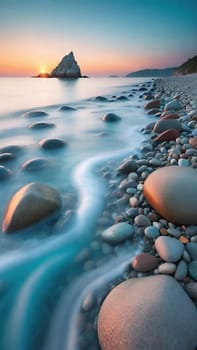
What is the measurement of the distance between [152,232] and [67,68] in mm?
80261

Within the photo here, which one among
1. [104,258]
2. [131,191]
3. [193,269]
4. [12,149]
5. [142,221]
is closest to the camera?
[193,269]

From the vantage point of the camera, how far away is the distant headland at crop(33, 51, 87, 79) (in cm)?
7200

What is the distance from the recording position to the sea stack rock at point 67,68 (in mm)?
72000

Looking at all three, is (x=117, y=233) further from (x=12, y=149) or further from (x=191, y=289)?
(x=12, y=149)

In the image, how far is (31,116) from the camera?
6.80m

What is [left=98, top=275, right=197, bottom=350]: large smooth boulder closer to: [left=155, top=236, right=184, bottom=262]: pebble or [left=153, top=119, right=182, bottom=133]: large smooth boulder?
[left=155, top=236, right=184, bottom=262]: pebble

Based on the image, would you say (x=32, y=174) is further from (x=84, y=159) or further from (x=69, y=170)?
(x=84, y=159)

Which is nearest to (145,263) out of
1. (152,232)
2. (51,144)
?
(152,232)

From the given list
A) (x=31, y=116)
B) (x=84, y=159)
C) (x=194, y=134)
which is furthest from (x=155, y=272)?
(x=31, y=116)

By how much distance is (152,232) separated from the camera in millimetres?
1620

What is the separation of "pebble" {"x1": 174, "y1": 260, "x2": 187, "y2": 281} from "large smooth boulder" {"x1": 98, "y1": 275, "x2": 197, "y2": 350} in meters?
0.08

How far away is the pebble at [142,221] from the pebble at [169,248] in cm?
22

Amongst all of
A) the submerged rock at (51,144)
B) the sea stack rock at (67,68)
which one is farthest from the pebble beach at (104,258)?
the sea stack rock at (67,68)

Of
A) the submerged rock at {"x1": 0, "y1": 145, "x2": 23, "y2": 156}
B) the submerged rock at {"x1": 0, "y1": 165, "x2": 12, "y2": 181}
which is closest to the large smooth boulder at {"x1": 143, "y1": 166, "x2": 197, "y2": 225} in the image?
the submerged rock at {"x1": 0, "y1": 165, "x2": 12, "y2": 181}
